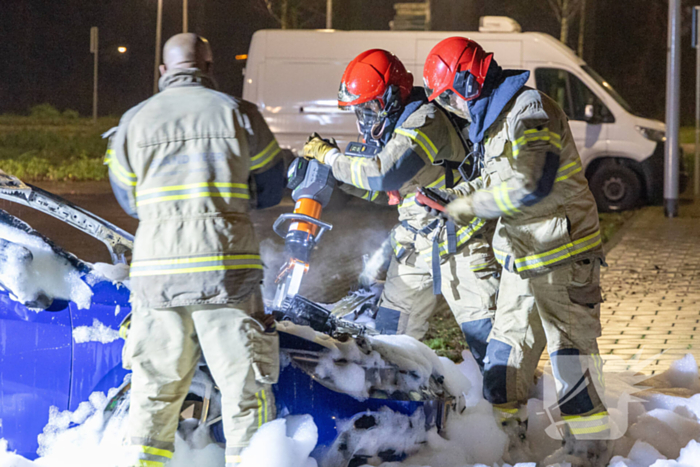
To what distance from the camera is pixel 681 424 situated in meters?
3.50

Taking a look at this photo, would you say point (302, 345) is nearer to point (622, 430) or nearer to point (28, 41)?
point (622, 430)

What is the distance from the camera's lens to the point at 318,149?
11.9ft

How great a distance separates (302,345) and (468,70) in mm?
1307

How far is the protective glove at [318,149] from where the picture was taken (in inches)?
141

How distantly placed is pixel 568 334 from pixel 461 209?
661 mm

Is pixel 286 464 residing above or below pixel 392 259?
below

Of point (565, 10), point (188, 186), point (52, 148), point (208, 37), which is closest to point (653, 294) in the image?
point (188, 186)

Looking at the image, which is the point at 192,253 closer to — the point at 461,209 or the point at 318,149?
the point at 461,209

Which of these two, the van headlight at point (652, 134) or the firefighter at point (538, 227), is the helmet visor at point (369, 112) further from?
the van headlight at point (652, 134)

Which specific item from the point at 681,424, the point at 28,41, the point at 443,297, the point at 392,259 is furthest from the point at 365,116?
the point at 28,41

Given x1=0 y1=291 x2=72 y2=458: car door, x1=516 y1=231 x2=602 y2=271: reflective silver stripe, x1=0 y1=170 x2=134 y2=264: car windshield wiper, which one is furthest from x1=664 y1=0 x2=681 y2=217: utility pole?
x1=0 y1=291 x2=72 y2=458: car door

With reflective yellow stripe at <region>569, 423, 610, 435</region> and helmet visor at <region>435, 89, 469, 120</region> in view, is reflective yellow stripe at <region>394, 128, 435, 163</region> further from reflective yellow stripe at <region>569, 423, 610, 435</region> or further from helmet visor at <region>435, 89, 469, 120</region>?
reflective yellow stripe at <region>569, 423, 610, 435</region>

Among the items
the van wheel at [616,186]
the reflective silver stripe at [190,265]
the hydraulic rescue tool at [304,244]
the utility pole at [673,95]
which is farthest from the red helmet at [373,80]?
the van wheel at [616,186]

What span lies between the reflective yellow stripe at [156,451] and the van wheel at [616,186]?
10930 millimetres
